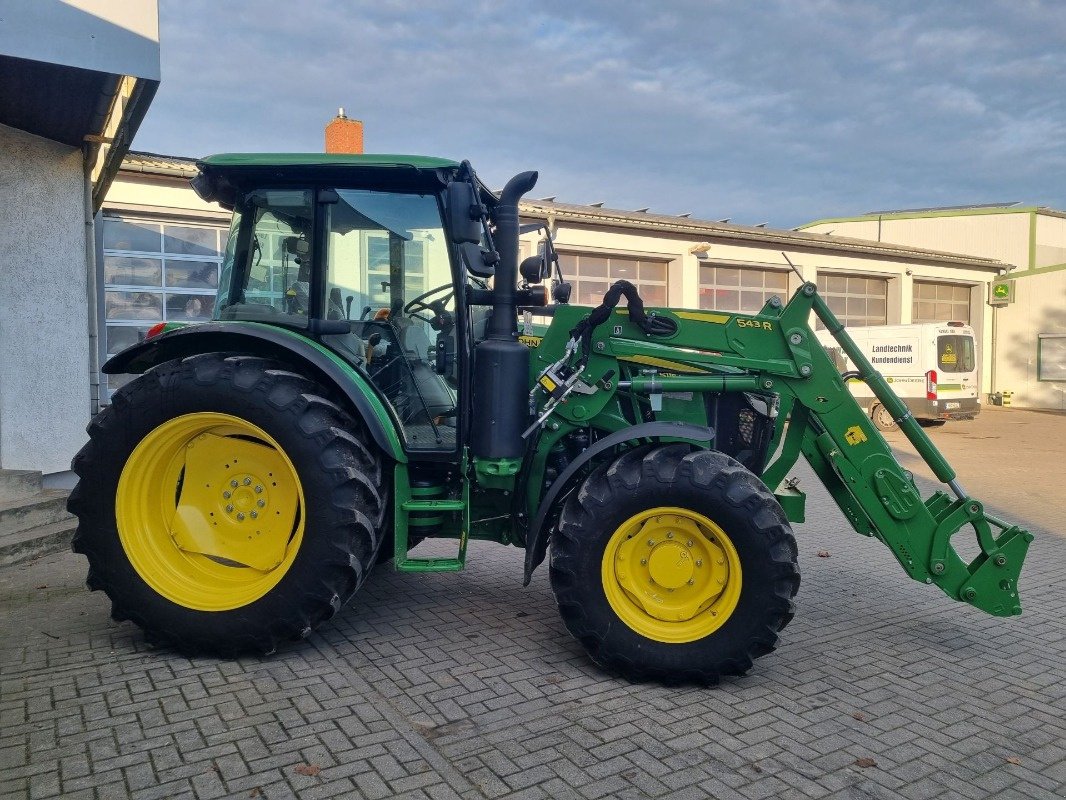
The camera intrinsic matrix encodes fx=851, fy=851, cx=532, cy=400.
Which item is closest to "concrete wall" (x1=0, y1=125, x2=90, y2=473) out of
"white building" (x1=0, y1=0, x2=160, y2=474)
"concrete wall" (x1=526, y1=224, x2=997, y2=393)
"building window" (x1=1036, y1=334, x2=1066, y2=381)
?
"white building" (x1=0, y1=0, x2=160, y2=474)

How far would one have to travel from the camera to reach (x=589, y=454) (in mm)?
4219

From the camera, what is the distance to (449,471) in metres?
4.66

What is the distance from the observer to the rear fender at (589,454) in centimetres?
424

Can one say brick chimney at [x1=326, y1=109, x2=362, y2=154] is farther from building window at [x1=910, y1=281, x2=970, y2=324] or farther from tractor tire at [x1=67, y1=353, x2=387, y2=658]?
building window at [x1=910, y1=281, x2=970, y2=324]

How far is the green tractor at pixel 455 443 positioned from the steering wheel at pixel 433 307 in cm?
1

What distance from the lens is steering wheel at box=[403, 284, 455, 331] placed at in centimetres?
463

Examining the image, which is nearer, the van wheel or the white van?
the van wheel

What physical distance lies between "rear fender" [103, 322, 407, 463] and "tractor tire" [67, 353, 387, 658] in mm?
98

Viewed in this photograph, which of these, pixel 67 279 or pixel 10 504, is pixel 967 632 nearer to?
pixel 10 504

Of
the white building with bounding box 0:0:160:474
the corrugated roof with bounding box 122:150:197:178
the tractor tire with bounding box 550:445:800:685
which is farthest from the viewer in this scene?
the corrugated roof with bounding box 122:150:197:178

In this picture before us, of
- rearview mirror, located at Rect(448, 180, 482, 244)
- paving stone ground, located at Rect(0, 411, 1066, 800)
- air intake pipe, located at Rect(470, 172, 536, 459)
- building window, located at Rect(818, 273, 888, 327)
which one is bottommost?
paving stone ground, located at Rect(0, 411, 1066, 800)

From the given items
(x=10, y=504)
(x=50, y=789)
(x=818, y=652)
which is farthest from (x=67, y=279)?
(x=818, y=652)

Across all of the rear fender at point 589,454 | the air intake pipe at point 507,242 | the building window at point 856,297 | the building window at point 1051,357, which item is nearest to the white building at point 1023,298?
the building window at point 1051,357

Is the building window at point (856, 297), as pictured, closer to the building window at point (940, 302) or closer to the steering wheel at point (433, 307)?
the building window at point (940, 302)
